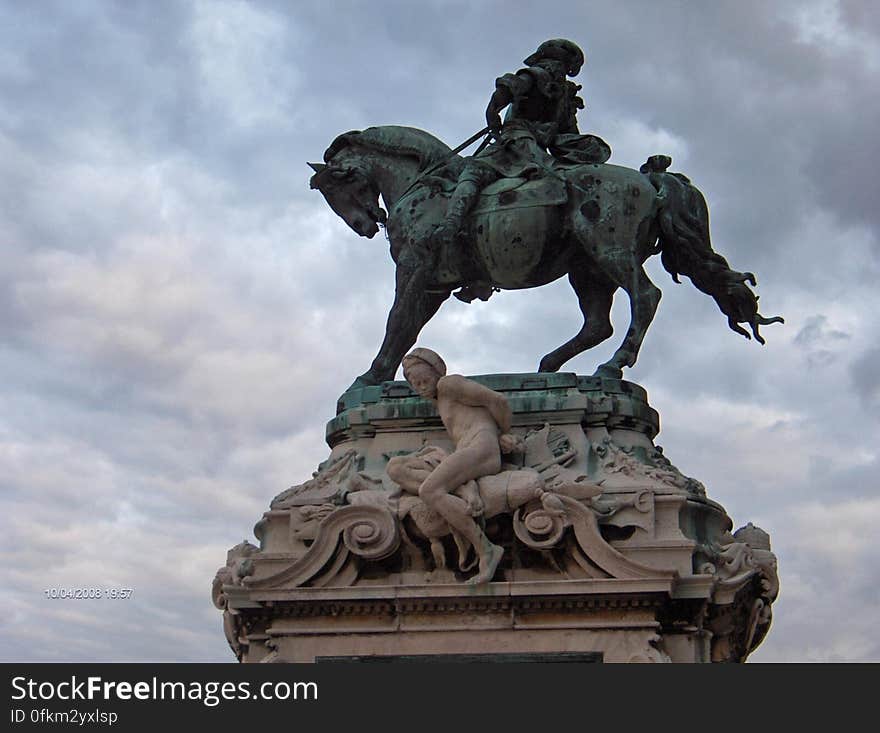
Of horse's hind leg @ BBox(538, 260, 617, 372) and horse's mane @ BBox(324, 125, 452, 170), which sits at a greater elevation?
horse's mane @ BBox(324, 125, 452, 170)

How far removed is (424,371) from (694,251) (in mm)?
4075

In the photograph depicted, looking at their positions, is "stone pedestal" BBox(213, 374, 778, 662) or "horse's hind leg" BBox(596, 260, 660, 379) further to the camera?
"horse's hind leg" BBox(596, 260, 660, 379)

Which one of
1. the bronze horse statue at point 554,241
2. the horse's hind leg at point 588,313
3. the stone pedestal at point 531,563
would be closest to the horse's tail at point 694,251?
the bronze horse statue at point 554,241

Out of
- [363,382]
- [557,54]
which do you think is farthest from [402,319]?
[557,54]

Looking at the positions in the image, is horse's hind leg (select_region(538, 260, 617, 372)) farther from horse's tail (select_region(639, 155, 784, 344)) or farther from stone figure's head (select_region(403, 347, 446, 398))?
stone figure's head (select_region(403, 347, 446, 398))

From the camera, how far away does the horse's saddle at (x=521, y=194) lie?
19.2m

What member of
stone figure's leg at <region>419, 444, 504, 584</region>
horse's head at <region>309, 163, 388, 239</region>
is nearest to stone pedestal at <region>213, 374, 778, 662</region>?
stone figure's leg at <region>419, 444, 504, 584</region>

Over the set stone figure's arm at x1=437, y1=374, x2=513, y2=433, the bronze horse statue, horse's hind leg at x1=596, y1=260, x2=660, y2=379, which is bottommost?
stone figure's arm at x1=437, y1=374, x2=513, y2=433

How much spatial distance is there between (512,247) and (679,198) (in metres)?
2.11

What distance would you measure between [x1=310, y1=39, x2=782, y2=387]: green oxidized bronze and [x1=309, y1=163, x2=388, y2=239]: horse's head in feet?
0.04

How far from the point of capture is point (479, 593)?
53.6 ft

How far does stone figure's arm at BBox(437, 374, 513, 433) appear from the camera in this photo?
56.0 feet

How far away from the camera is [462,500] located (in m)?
16.5

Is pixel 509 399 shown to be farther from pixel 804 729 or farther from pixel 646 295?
pixel 804 729
